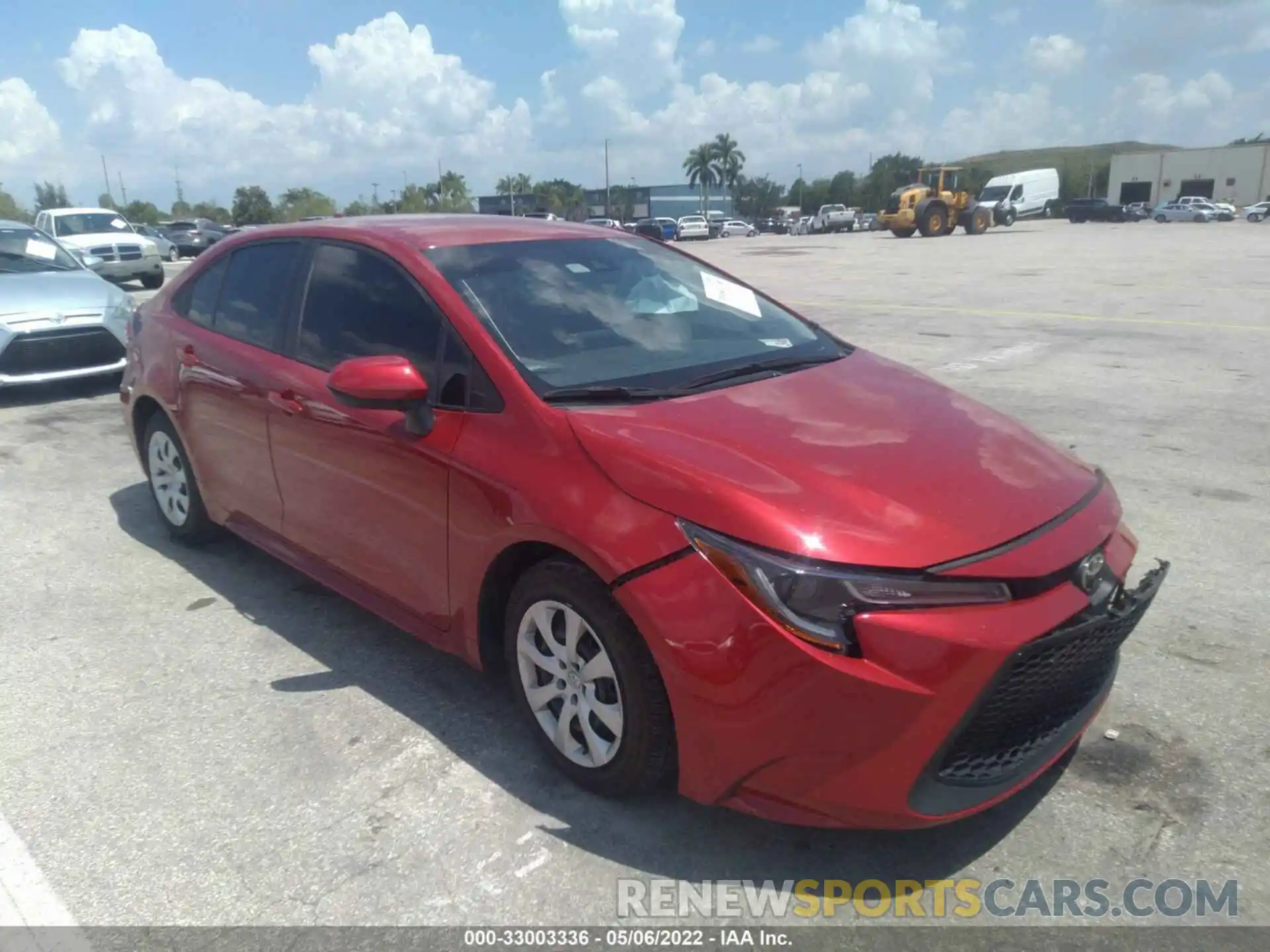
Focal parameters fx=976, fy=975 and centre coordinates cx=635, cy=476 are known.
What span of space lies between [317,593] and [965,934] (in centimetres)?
305

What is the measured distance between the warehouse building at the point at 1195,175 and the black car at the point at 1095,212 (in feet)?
104

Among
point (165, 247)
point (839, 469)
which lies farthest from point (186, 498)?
point (165, 247)

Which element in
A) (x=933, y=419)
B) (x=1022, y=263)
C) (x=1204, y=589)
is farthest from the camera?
(x=1022, y=263)

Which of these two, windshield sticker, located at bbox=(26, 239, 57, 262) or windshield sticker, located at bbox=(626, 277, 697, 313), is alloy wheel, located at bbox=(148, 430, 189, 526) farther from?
windshield sticker, located at bbox=(26, 239, 57, 262)

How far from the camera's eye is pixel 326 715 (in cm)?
335

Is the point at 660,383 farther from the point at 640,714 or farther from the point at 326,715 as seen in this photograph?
the point at 326,715

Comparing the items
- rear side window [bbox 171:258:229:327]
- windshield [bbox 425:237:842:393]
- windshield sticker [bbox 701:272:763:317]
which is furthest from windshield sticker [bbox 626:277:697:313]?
rear side window [bbox 171:258:229:327]

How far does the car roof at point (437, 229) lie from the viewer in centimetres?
363

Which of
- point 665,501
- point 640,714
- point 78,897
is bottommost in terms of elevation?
point 78,897

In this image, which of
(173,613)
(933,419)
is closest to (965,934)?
(933,419)

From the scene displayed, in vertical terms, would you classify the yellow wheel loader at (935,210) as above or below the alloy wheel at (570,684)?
above

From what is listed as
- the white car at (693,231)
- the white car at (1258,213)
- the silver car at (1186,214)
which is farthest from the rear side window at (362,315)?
the white car at (1258,213)

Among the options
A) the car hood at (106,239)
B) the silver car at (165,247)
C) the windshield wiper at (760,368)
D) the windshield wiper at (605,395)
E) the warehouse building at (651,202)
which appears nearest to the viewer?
the windshield wiper at (605,395)

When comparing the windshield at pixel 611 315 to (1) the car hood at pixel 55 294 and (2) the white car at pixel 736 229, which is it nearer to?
(1) the car hood at pixel 55 294
